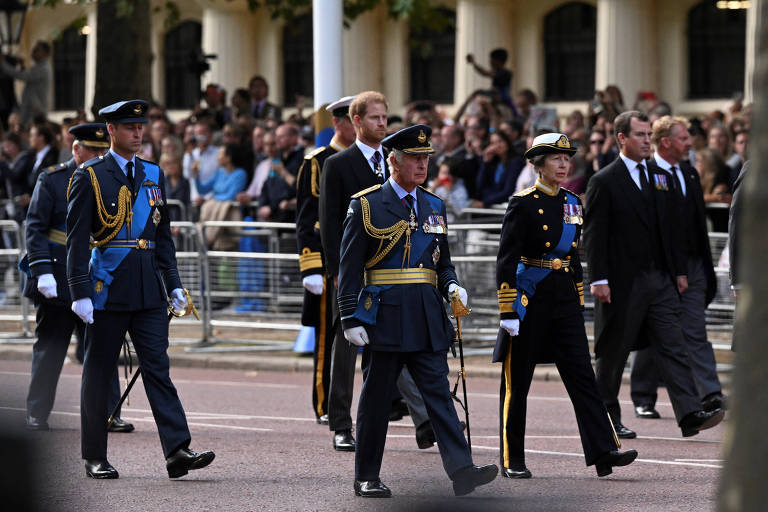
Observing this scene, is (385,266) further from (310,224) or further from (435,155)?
(435,155)

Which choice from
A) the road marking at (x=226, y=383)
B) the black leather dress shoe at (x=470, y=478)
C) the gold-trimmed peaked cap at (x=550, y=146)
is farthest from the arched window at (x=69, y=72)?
the black leather dress shoe at (x=470, y=478)

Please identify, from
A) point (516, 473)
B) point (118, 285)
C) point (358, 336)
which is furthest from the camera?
point (118, 285)

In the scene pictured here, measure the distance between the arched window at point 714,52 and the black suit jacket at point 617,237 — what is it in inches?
751

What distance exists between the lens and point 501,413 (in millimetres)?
7879

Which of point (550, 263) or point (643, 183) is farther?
point (643, 183)

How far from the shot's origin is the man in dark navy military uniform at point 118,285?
7.85m

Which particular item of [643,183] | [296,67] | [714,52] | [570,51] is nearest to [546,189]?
[643,183]

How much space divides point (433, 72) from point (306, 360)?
61.9ft

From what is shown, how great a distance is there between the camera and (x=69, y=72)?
3688cm

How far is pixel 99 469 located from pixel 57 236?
8.65 feet

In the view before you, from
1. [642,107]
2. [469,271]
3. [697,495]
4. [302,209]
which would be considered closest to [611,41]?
[642,107]

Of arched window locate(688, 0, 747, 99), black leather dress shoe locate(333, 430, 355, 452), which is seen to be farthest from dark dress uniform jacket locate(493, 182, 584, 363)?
arched window locate(688, 0, 747, 99)

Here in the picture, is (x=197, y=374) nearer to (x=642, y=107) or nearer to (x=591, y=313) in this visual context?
(x=591, y=313)

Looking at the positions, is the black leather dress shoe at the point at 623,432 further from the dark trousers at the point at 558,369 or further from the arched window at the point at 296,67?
the arched window at the point at 296,67
